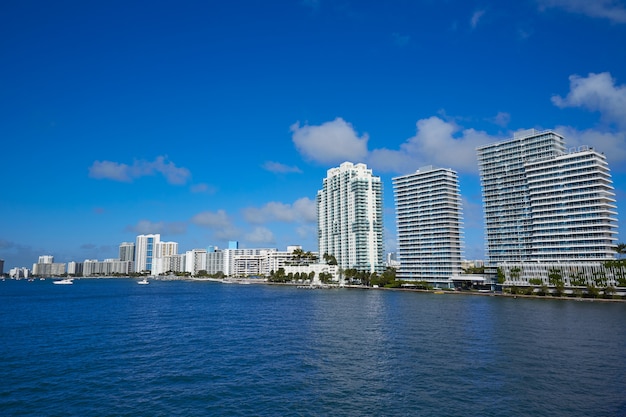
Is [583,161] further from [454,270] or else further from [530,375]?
[530,375]

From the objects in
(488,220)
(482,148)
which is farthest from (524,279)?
(482,148)

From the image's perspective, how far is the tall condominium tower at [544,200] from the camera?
455ft

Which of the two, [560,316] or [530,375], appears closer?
[530,375]

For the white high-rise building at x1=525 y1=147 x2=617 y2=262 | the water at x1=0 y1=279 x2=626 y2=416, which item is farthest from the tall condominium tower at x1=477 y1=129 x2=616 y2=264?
the water at x1=0 y1=279 x2=626 y2=416

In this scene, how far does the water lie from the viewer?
106 feet

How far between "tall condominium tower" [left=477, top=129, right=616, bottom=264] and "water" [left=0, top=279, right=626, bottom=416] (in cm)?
7531

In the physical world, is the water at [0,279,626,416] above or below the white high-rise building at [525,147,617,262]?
below

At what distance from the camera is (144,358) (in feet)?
156

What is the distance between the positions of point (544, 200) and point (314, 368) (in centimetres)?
14051

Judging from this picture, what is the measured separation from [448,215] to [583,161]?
65.3m

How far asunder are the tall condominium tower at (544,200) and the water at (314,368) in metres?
75.3

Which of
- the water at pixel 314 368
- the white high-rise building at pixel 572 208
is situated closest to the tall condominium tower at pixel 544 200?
the white high-rise building at pixel 572 208

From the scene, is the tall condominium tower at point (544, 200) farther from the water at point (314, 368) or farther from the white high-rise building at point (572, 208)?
the water at point (314, 368)

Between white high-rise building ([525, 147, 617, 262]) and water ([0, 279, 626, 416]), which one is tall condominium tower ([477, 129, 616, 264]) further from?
water ([0, 279, 626, 416])
